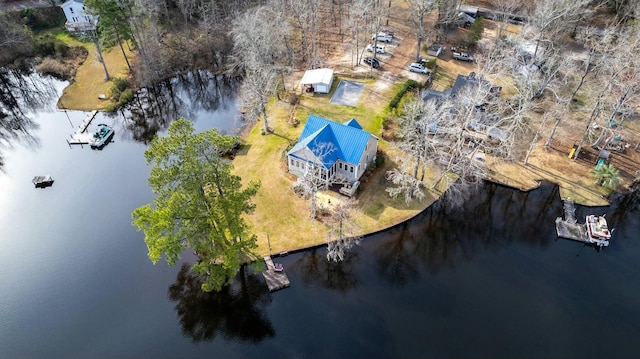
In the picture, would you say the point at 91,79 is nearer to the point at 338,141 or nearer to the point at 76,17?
the point at 76,17

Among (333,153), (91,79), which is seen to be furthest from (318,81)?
(91,79)

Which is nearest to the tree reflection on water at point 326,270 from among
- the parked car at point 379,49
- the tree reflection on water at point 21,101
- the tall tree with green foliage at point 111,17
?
the tree reflection on water at point 21,101

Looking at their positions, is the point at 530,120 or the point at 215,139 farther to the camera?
the point at 530,120

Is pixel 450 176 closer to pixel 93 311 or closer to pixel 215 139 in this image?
pixel 215 139

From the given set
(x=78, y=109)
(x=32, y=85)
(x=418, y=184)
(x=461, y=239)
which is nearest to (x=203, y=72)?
(x=78, y=109)

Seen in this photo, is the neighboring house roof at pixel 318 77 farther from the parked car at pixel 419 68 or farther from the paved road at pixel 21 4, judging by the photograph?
the paved road at pixel 21 4
